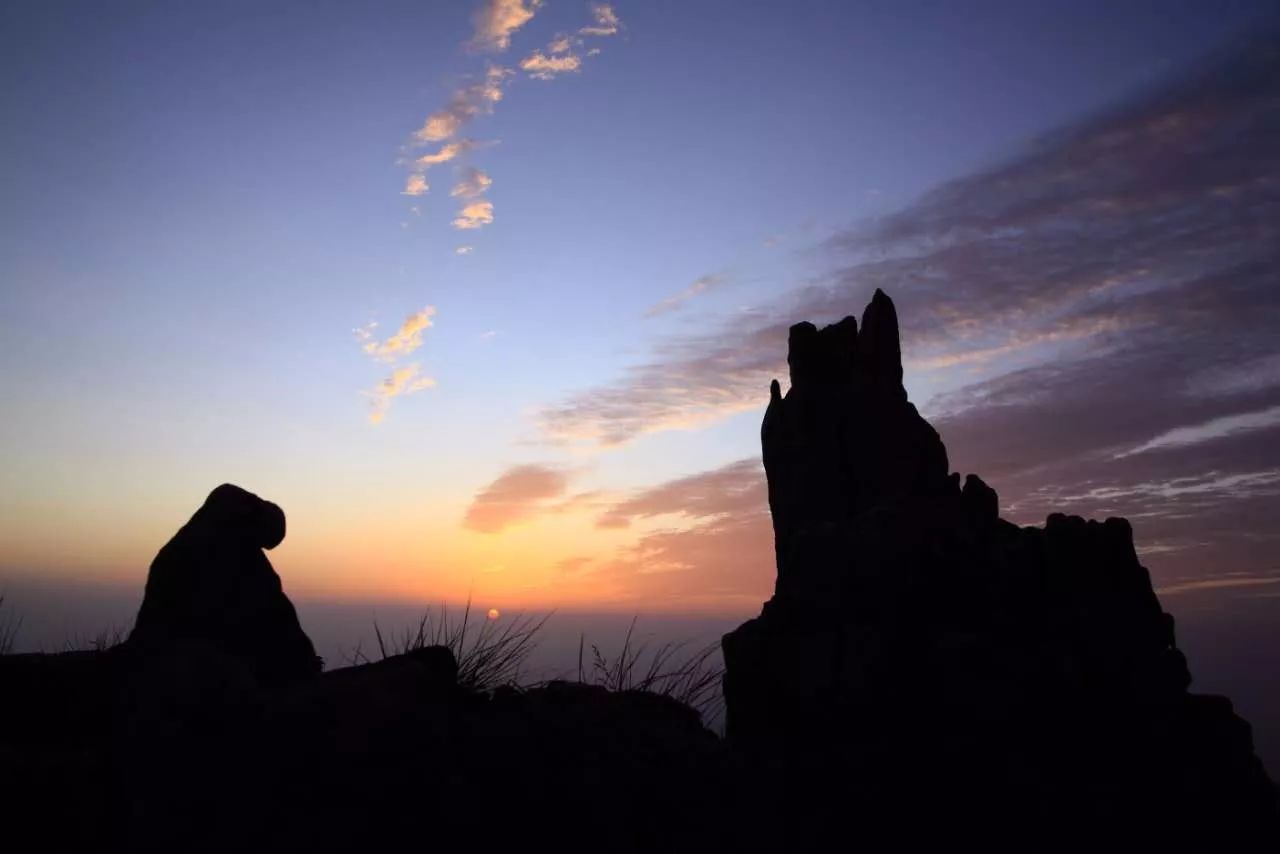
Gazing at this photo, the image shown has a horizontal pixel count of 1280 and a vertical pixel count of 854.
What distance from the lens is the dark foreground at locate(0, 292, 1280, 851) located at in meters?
5.66

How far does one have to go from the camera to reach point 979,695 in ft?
23.9

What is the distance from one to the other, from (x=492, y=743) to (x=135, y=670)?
10.6 feet

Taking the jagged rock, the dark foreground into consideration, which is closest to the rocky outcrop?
the dark foreground

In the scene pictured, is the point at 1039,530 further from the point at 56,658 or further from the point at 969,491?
the point at 56,658

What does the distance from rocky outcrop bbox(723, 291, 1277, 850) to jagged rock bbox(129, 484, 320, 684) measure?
4.79 m

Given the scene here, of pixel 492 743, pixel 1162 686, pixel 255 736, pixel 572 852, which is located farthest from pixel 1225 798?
pixel 255 736

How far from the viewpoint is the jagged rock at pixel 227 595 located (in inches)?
303

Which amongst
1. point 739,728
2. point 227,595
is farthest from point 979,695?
point 227,595

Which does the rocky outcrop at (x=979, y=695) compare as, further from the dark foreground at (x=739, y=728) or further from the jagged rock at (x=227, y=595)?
the jagged rock at (x=227, y=595)

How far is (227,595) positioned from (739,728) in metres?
5.69

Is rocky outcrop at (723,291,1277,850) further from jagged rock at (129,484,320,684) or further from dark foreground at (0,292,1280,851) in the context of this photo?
jagged rock at (129,484,320,684)

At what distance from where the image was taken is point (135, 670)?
22.2 ft

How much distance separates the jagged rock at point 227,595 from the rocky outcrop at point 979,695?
479 centimetres

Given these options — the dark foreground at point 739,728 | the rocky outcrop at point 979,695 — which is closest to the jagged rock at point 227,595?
the dark foreground at point 739,728
